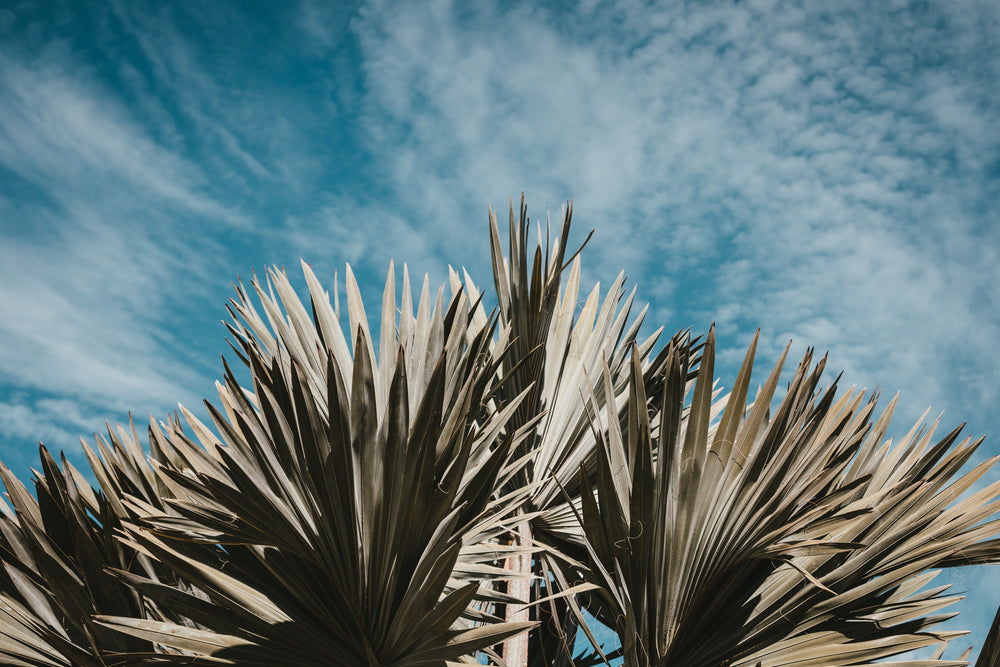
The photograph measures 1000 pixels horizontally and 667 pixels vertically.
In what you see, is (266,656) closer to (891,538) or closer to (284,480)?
(284,480)

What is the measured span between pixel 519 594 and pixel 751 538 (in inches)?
36.0

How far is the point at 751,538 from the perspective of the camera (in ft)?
5.82

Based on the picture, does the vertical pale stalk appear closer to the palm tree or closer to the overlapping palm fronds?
the palm tree

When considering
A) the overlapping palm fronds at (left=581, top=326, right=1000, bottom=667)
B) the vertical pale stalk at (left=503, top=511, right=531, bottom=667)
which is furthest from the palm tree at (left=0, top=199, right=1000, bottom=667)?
the vertical pale stalk at (left=503, top=511, right=531, bottom=667)

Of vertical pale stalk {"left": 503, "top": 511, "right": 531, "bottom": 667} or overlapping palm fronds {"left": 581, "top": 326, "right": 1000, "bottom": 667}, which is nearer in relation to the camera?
overlapping palm fronds {"left": 581, "top": 326, "right": 1000, "bottom": 667}

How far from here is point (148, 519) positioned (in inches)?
72.7

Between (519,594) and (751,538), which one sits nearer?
(751,538)

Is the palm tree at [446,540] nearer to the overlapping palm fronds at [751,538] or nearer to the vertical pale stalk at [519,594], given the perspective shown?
the overlapping palm fronds at [751,538]

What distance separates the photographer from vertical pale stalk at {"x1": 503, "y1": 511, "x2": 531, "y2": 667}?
7.36 ft

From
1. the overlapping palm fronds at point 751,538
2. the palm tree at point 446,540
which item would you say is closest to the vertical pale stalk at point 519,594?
the palm tree at point 446,540

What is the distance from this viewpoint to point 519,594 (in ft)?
7.84

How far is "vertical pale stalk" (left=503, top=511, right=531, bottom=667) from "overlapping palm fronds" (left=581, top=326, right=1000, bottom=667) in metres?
0.44

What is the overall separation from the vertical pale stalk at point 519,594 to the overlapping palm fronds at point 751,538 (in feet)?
1.44

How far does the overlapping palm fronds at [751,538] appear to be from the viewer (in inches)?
69.8
